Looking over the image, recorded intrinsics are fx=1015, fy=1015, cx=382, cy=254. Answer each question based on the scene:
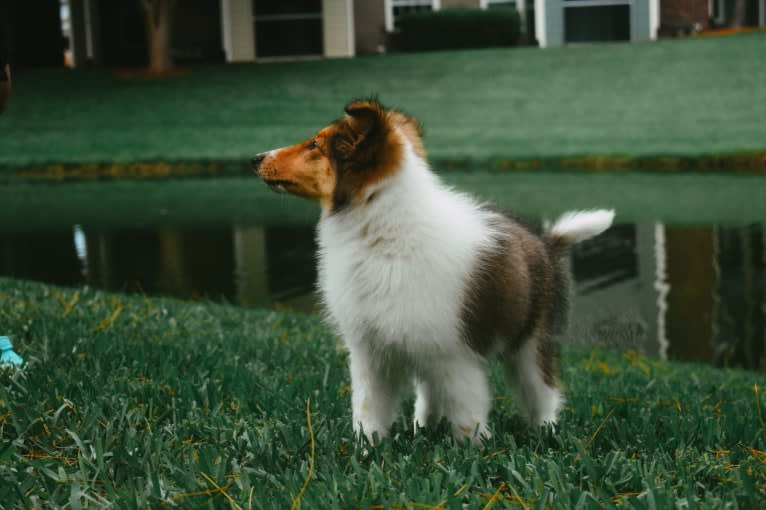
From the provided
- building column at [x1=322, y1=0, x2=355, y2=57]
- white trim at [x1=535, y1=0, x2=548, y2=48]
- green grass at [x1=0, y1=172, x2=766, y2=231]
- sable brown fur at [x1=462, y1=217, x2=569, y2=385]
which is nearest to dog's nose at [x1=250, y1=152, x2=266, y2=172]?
sable brown fur at [x1=462, y1=217, x2=569, y2=385]

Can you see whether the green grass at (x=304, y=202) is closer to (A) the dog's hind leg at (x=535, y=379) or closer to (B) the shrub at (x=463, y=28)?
(A) the dog's hind leg at (x=535, y=379)

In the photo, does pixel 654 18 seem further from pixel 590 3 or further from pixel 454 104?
pixel 454 104

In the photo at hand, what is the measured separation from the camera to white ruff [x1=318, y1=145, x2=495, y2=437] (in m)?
3.59

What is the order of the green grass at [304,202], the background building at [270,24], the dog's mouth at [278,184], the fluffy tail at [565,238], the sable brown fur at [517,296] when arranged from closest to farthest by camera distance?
the dog's mouth at [278,184] → the sable brown fur at [517,296] → the fluffy tail at [565,238] → the green grass at [304,202] → the background building at [270,24]

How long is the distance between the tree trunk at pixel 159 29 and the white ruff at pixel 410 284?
2580cm

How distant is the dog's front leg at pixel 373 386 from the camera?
3824 millimetres

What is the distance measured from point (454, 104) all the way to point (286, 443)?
21614 mm

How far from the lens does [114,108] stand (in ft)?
83.8

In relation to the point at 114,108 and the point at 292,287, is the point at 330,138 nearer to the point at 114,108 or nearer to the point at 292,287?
the point at 292,287

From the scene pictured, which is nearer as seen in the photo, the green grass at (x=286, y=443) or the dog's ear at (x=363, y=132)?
the green grass at (x=286, y=443)

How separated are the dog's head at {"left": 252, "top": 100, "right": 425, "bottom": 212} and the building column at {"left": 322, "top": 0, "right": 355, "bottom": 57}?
27898mm

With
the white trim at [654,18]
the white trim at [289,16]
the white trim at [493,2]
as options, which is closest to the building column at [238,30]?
the white trim at [289,16]

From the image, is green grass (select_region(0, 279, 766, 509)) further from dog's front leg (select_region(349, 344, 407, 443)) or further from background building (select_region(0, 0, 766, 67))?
background building (select_region(0, 0, 766, 67))

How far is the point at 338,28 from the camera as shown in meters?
30.9
